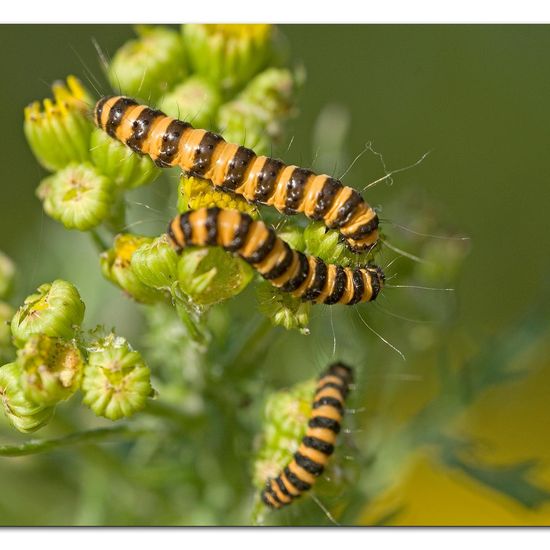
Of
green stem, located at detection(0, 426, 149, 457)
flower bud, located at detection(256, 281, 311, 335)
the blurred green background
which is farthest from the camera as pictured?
the blurred green background

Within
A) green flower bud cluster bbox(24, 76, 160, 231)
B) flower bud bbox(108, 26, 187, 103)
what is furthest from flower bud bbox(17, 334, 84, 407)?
flower bud bbox(108, 26, 187, 103)

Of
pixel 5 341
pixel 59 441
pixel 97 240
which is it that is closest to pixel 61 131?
pixel 97 240

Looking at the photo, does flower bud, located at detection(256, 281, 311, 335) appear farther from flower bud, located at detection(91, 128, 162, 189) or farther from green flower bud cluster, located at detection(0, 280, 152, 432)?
flower bud, located at detection(91, 128, 162, 189)

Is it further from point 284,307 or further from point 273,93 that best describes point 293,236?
point 273,93

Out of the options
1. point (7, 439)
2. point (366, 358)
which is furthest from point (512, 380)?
point (7, 439)

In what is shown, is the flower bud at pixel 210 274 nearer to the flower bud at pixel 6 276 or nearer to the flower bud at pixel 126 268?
the flower bud at pixel 126 268

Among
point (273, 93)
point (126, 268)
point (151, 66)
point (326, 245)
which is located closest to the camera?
point (326, 245)

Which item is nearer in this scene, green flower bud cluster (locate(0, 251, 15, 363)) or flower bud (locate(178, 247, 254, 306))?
flower bud (locate(178, 247, 254, 306))
